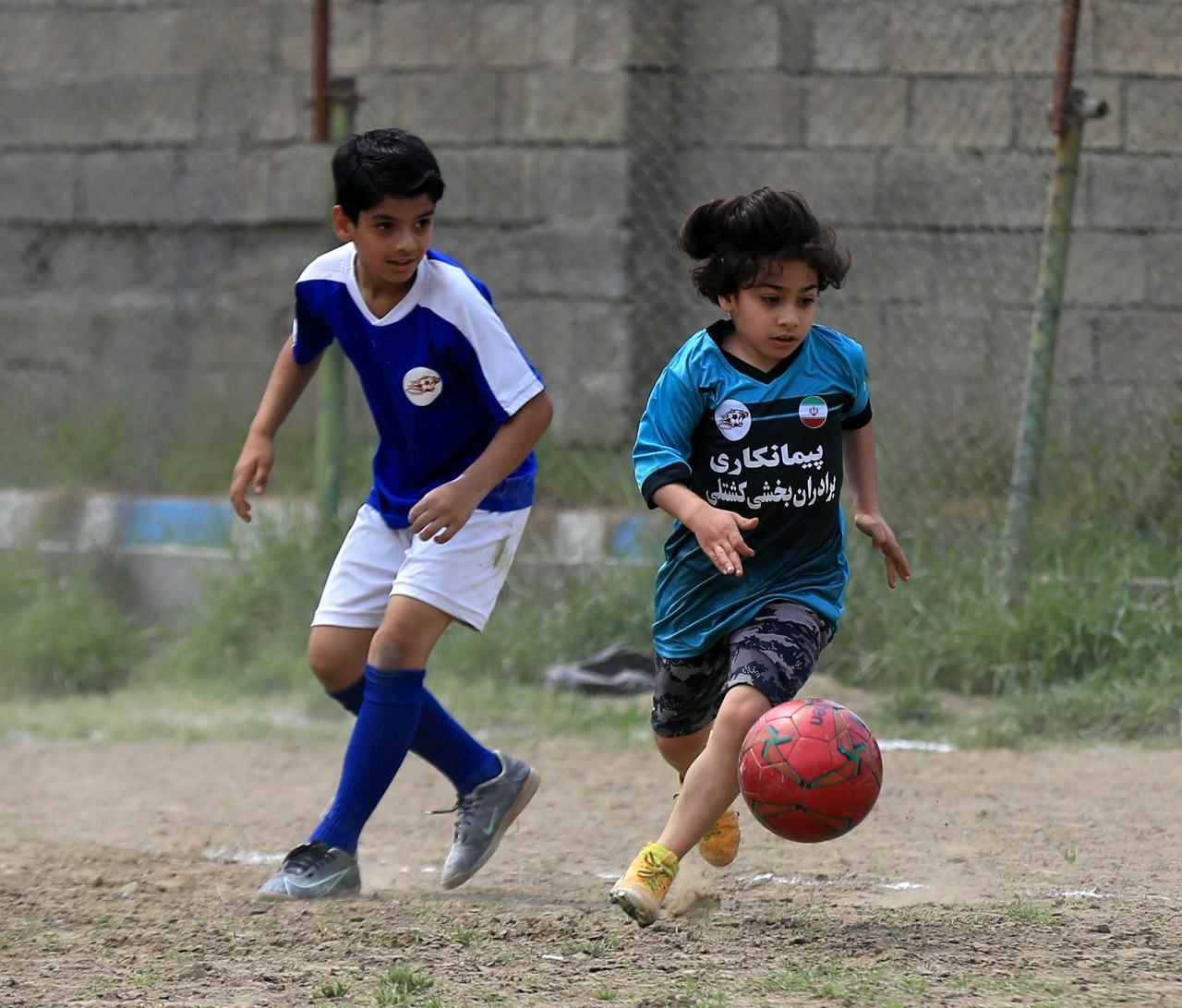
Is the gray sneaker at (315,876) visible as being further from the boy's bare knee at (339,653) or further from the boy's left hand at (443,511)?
the boy's left hand at (443,511)

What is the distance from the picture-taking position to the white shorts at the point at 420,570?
3953mm

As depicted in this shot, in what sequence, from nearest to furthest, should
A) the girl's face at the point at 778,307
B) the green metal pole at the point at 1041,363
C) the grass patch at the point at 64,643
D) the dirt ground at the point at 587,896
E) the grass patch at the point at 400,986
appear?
→ the grass patch at the point at 400,986 → the dirt ground at the point at 587,896 → the girl's face at the point at 778,307 → the green metal pole at the point at 1041,363 → the grass patch at the point at 64,643

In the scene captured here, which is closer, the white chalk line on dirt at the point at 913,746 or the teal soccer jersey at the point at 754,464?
the teal soccer jersey at the point at 754,464

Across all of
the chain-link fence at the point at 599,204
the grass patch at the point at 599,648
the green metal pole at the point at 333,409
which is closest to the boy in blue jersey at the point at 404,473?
the grass patch at the point at 599,648

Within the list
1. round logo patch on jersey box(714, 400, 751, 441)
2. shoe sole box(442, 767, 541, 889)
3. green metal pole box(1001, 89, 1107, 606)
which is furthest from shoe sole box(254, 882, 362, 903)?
green metal pole box(1001, 89, 1107, 606)

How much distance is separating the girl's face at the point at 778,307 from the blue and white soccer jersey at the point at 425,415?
556 millimetres

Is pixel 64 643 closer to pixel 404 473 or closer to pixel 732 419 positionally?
pixel 404 473

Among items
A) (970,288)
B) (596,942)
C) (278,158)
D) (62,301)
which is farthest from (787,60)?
(596,942)

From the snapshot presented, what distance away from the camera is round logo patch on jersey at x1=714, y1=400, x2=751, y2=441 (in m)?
3.55

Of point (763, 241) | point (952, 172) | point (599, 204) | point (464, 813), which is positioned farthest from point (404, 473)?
point (952, 172)

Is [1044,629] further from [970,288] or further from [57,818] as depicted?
[57,818]

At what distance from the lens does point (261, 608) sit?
7.29 metres

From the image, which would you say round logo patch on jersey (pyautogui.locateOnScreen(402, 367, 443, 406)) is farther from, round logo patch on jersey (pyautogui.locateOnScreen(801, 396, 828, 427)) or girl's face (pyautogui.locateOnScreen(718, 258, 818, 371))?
round logo patch on jersey (pyautogui.locateOnScreen(801, 396, 828, 427))

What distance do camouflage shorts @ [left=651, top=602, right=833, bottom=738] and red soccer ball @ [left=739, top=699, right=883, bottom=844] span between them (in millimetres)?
109
